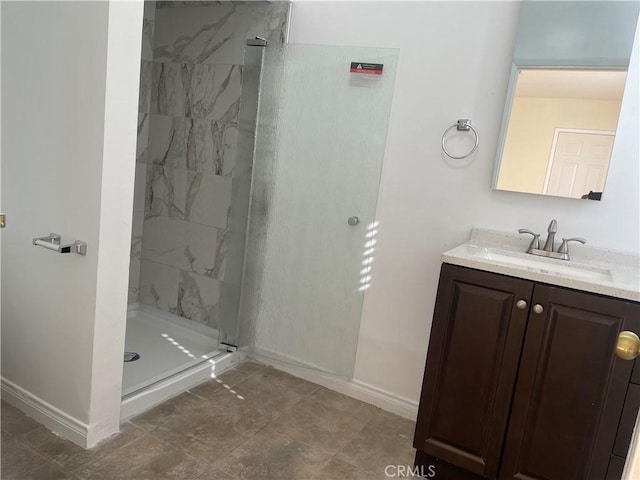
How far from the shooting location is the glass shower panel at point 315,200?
245 cm

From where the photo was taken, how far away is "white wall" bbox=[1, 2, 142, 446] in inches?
69.5

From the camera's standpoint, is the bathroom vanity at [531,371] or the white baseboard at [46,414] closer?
the bathroom vanity at [531,371]

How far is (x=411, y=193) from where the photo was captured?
2.40 metres

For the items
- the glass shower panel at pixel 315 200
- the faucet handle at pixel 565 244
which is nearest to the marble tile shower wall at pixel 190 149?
the glass shower panel at pixel 315 200

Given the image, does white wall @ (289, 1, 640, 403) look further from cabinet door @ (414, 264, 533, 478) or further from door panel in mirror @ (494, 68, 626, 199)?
cabinet door @ (414, 264, 533, 478)

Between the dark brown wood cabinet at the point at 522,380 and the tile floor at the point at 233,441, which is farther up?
the dark brown wood cabinet at the point at 522,380

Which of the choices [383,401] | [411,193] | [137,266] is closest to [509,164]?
[411,193]

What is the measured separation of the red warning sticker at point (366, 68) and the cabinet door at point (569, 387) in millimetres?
1314

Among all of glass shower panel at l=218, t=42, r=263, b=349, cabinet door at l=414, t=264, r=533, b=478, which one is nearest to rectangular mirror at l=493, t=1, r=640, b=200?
cabinet door at l=414, t=264, r=533, b=478

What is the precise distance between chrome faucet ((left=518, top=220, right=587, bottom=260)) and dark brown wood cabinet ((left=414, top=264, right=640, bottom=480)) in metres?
0.42

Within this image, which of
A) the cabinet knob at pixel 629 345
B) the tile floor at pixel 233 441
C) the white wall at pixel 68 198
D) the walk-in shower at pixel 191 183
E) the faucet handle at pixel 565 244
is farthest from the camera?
the walk-in shower at pixel 191 183

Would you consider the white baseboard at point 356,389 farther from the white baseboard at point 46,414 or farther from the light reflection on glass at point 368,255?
the white baseboard at point 46,414

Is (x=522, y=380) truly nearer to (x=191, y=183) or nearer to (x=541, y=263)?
(x=541, y=263)

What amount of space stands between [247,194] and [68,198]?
110cm
